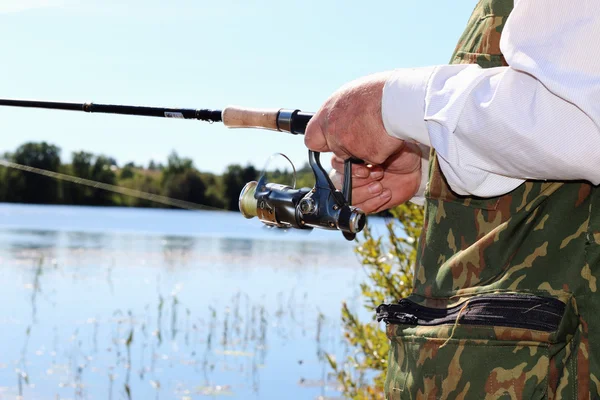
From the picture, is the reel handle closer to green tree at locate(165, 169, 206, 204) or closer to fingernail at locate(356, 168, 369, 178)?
fingernail at locate(356, 168, 369, 178)

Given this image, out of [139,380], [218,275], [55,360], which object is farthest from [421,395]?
[218,275]

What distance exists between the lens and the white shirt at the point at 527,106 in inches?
51.2

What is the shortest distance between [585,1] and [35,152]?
4065cm

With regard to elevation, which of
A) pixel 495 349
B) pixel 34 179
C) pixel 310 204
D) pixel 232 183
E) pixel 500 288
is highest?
pixel 310 204

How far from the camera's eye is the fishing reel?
186 centimetres

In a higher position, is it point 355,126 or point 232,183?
point 355,126

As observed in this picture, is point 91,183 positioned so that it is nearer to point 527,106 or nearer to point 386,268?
point 386,268

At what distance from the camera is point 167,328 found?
30.6 ft

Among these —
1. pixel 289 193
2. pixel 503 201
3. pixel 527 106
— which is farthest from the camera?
Result: pixel 289 193

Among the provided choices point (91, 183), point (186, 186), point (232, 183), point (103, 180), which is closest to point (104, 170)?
point (103, 180)

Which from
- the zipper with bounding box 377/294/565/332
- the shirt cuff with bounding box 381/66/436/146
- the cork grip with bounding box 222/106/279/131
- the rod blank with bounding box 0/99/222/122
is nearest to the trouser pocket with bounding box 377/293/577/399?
the zipper with bounding box 377/294/565/332

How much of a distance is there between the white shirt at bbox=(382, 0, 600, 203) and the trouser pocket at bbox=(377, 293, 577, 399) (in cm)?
23

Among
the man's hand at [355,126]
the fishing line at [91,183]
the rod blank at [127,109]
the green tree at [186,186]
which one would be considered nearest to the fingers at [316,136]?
the man's hand at [355,126]

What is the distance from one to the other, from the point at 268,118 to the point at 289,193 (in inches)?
9.9
